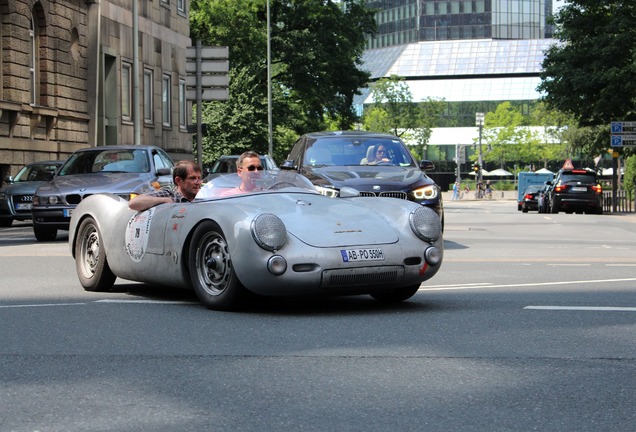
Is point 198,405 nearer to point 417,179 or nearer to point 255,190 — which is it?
point 255,190

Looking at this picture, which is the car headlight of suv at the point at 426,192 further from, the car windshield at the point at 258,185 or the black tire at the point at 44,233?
the car windshield at the point at 258,185

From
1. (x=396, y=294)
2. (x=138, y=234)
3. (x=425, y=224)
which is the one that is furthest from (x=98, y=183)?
(x=425, y=224)

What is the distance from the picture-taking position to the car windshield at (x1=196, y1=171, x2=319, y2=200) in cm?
968

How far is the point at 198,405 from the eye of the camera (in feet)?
17.7

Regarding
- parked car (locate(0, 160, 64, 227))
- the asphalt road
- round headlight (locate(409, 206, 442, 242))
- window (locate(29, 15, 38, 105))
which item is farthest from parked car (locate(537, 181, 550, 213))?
round headlight (locate(409, 206, 442, 242))

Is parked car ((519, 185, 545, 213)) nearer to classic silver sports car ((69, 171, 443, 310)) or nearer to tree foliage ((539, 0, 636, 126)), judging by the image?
tree foliage ((539, 0, 636, 126))

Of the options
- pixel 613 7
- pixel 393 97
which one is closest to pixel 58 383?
pixel 613 7

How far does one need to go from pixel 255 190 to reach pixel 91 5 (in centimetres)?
3277

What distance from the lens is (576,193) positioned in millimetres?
43969

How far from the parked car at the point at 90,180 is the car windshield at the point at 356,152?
2544 mm

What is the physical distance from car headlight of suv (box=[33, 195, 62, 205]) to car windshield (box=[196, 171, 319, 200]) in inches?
436

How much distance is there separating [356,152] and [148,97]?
1170 inches

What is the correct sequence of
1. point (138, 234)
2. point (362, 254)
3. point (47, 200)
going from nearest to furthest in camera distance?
1. point (362, 254)
2. point (138, 234)
3. point (47, 200)

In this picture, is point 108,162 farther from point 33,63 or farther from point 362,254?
point 33,63
